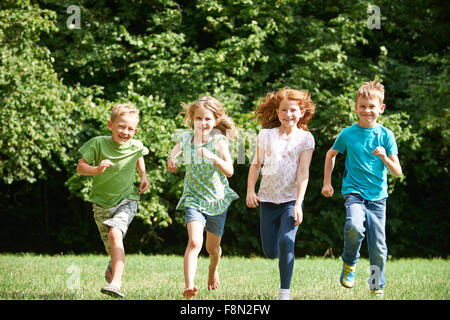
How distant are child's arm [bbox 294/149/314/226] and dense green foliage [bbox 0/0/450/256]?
17.4 ft

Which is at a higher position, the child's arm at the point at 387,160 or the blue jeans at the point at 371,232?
the child's arm at the point at 387,160

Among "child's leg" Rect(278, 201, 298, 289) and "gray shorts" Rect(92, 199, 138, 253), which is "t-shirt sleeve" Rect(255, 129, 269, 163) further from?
"gray shorts" Rect(92, 199, 138, 253)

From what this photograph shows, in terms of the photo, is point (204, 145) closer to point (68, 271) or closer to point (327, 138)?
point (68, 271)

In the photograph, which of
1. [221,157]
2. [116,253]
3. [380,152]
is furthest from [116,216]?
[380,152]

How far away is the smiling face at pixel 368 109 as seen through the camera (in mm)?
4746

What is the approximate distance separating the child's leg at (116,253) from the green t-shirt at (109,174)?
0.28 m

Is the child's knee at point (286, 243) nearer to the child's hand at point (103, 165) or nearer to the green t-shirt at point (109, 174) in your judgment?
the green t-shirt at point (109, 174)

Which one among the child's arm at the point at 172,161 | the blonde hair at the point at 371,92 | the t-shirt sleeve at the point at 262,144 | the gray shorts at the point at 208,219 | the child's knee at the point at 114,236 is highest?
the blonde hair at the point at 371,92

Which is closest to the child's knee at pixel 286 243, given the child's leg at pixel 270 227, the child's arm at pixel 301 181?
the child's arm at pixel 301 181

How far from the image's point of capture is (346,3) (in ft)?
38.5

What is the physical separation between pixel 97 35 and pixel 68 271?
19.4 ft

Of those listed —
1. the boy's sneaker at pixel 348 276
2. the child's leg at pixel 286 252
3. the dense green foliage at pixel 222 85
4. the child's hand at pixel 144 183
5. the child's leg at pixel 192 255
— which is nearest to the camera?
the child's leg at pixel 192 255

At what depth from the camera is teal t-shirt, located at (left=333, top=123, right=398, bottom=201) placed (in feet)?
15.4

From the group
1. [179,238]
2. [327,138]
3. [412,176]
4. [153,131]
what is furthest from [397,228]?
[153,131]
